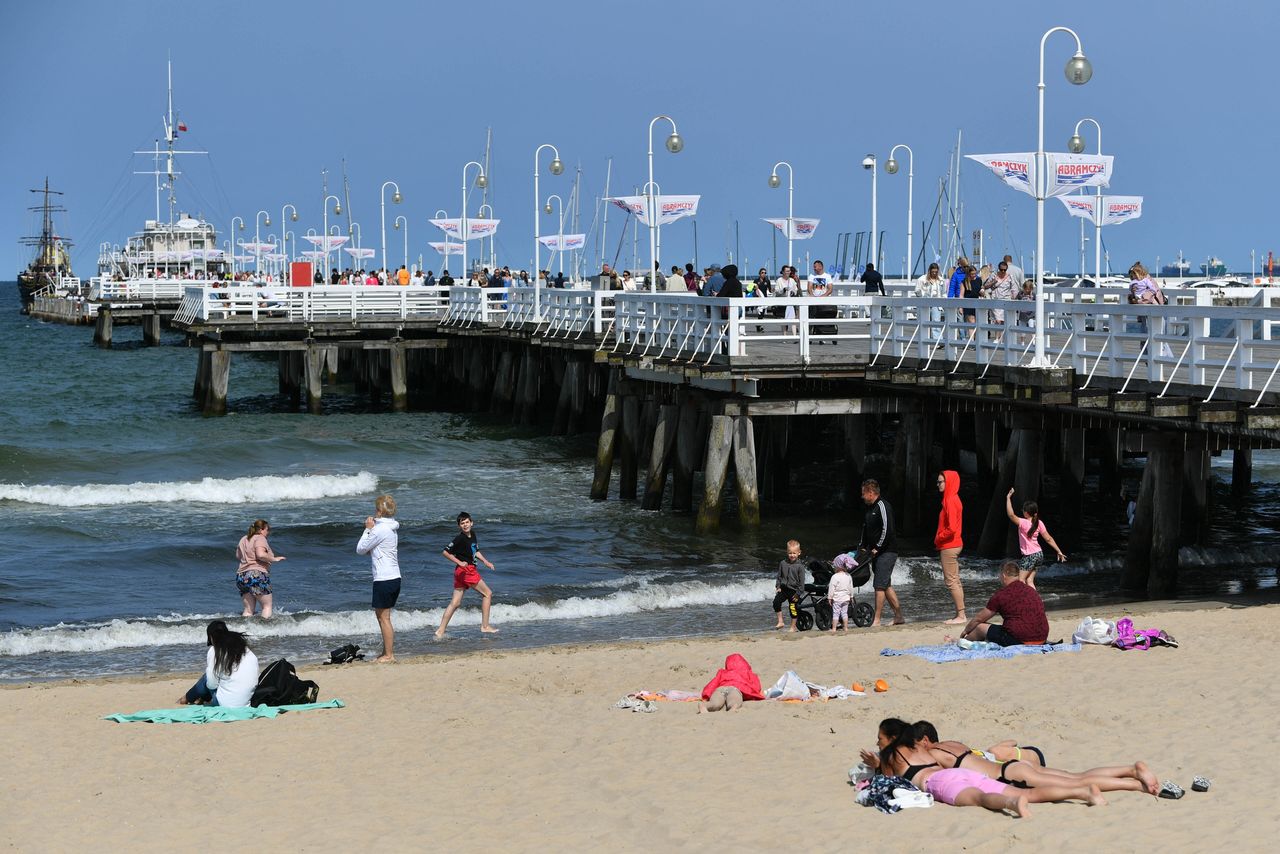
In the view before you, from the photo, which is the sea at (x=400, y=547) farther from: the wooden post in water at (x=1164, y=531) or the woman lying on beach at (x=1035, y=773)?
the woman lying on beach at (x=1035, y=773)

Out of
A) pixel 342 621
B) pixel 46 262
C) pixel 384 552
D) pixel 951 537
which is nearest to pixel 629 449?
pixel 342 621

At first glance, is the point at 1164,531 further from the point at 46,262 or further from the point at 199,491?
the point at 46,262

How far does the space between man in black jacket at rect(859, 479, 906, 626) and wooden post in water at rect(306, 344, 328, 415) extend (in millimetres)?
27952

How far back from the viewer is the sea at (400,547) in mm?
16719

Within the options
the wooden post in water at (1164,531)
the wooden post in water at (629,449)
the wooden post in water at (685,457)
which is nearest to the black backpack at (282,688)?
the wooden post in water at (1164,531)

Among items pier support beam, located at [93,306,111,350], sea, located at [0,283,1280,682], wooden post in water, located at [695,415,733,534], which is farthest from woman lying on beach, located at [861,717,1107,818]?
pier support beam, located at [93,306,111,350]

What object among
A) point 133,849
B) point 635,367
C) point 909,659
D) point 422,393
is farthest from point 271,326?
point 133,849

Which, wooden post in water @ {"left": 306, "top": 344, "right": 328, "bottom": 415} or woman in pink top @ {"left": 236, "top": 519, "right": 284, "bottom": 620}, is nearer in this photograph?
woman in pink top @ {"left": 236, "top": 519, "right": 284, "bottom": 620}

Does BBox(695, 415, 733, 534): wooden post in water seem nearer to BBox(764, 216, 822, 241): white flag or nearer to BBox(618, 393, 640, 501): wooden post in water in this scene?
BBox(618, 393, 640, 501): wooden post in water

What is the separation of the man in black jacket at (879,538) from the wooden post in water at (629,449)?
35.5 ft

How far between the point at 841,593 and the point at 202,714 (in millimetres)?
5882

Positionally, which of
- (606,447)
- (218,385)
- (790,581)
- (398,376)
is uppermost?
(398,376)

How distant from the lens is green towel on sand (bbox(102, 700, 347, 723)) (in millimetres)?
11758

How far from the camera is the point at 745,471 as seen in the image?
21750 mm
